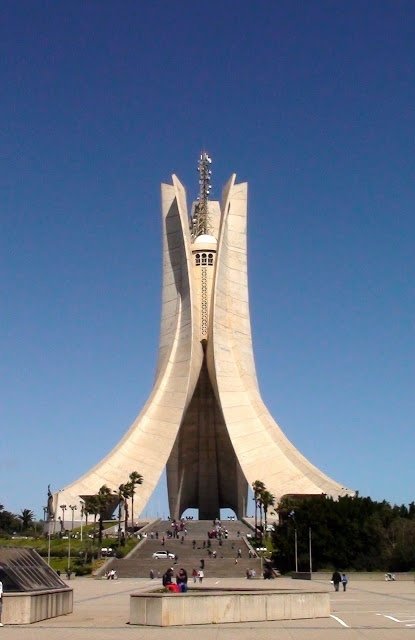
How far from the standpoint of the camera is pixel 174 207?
4203 cm

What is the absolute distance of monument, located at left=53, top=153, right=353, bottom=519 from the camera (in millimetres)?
37812

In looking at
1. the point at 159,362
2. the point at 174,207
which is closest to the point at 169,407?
the point at 159,362

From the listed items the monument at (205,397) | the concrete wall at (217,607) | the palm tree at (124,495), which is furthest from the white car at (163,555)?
the concrete wall at (217,607)

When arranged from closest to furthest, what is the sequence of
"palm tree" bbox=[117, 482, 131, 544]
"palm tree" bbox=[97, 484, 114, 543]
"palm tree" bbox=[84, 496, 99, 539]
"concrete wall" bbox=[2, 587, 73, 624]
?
"concrete wall" bbox=[2, 587, 73, 624]
"palm tree" bbox=[97, 484, 114, 543]
"palm tree" bbox=[84, 496, 99, 539]
"palm tree" bbox=[117, 482, 131, 544]

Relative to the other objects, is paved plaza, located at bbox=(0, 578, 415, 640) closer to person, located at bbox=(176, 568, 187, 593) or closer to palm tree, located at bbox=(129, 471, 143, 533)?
person, located at bbox=(176, 568, 187, 593)

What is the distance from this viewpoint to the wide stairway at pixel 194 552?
2670cm

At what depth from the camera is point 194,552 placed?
101 ft

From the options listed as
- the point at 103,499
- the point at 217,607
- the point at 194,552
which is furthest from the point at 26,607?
the point at 103,499

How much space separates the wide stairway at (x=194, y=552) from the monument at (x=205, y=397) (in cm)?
221

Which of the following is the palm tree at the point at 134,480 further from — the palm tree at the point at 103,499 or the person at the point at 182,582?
the person at the point at 182,582

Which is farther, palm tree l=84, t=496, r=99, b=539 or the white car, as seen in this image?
palm tree l=84, t=496, r=99, b=539

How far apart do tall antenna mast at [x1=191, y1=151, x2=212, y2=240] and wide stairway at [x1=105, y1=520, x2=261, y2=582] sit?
45.5 feet

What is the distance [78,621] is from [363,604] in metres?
4.99

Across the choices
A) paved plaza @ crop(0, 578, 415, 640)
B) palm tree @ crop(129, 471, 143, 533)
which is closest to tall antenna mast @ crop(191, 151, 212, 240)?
palm tree @ crop(129, 471, 143, 533)
